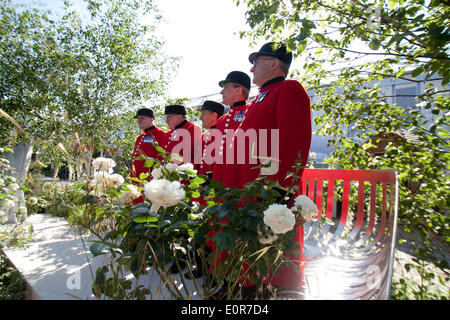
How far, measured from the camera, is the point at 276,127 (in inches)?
62.3

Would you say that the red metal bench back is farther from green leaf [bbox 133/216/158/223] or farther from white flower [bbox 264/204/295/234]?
green leaf [bbox 133/216/158/223]

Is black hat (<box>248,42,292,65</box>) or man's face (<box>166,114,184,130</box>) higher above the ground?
black hat (<box>248,42,292,65</box>)

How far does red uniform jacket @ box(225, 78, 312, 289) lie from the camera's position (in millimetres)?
1395

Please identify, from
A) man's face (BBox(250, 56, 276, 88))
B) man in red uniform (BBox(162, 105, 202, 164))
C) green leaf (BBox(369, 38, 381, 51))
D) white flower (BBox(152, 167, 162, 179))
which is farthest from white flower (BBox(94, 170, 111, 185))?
man in red uniform (BBox(162, 105, 202, 164))

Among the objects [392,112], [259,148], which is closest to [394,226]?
[259,148]

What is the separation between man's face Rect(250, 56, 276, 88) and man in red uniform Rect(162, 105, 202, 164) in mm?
1508

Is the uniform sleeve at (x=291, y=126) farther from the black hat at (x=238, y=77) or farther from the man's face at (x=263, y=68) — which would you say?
the black hat at (x=238, y=77)

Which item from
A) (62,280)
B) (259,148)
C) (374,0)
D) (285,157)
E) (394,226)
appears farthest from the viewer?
(62,280)

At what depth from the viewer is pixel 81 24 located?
17.1ft

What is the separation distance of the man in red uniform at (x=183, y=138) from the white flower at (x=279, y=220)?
2.41m

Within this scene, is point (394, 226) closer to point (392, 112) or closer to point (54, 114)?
point (392, 112)

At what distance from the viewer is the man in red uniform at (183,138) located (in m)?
3.20
